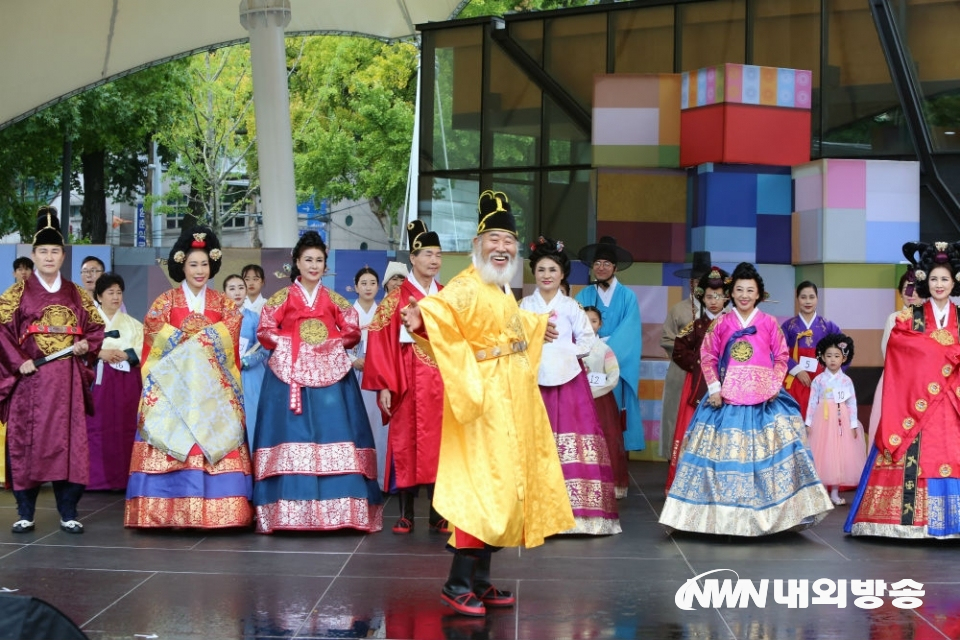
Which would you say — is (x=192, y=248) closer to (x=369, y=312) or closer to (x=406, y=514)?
(x=406, y=514)

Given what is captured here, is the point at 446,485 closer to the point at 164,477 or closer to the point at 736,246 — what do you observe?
the point at 164,477

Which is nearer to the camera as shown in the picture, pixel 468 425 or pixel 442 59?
pixel 468 425

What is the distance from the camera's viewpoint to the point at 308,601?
531cm

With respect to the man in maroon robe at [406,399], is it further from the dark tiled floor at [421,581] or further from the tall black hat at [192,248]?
the tall black hat at [192,248]

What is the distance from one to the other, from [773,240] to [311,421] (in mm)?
4811

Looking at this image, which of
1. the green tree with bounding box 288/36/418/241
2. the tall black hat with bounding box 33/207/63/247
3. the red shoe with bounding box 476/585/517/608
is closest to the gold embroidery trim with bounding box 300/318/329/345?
the tall black hat with bounding box 33/207/63/247

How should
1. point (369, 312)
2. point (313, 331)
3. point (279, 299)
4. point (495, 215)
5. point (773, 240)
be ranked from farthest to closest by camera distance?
point (773, 240) → point (369, 312) → point (279, 299) → point (313, 331) → point (495, 215)

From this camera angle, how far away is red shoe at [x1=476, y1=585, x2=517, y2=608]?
5.26 m

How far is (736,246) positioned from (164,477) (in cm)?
530

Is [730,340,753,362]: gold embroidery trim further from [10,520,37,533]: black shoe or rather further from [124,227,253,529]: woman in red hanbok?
[10,520,37,533]: black shoe

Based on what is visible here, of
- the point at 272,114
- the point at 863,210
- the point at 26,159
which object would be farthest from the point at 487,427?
the point at 26,159

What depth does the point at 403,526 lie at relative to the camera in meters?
7.18

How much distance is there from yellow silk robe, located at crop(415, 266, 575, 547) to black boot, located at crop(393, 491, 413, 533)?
2.01 metres

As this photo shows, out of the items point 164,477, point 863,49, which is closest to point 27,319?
point 164,477
